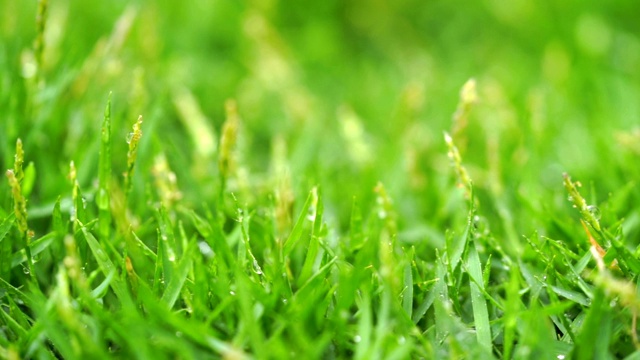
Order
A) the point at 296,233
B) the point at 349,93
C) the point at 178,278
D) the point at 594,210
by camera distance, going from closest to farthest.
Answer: the point at 178,278, the point at 296,233, the point at 594,210, the point at 349,93

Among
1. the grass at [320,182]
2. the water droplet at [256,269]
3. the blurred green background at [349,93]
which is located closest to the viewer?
the grass at [320,182]

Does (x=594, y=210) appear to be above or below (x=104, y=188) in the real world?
below

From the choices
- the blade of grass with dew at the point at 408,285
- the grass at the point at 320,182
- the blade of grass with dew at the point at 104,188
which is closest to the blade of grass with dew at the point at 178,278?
the grass at the point at 320,182

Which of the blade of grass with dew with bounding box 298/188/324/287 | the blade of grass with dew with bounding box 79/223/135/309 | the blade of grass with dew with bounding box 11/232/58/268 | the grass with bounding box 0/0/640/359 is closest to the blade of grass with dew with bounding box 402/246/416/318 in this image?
the grass with bounding box 0/0/640/359

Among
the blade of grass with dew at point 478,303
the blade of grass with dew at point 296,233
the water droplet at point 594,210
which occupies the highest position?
the blade of grass with dew at point 296,233

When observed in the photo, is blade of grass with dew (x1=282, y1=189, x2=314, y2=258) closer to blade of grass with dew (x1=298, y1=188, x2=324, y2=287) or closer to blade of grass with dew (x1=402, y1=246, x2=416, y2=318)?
blade of grass with dew (x1=298, y1=188, x2=324, y2=287)

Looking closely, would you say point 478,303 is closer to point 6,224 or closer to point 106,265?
point 106,265

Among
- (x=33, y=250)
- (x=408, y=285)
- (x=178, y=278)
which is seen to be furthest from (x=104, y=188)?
(x=408, y=285)

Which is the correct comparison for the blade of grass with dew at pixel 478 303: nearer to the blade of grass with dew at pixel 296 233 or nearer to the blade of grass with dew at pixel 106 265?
the blade of grass with dew at pixel 296 233

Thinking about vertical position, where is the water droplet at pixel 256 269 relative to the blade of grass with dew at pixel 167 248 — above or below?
below
